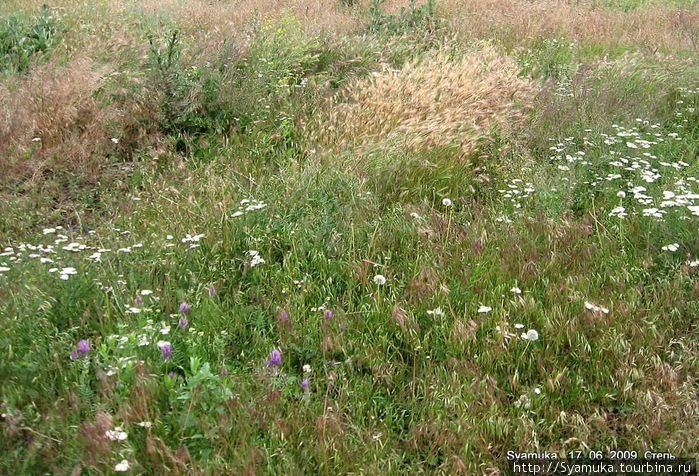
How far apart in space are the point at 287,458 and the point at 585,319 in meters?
1.76

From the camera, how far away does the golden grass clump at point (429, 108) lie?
5469 mm

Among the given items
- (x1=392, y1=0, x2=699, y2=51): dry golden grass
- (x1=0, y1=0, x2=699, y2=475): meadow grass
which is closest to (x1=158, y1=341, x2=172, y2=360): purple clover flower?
(x1=0, y1=0, x2=699, y2=475): meadow grass

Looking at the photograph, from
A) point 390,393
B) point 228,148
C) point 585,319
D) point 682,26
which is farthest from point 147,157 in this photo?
point 682,26

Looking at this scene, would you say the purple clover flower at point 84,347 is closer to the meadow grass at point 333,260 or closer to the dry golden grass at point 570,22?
the meadow grass at point 333,260

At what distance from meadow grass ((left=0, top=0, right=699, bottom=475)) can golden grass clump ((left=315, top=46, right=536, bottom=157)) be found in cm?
3

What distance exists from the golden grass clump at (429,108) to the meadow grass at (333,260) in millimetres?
32

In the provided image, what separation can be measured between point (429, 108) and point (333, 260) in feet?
7.84

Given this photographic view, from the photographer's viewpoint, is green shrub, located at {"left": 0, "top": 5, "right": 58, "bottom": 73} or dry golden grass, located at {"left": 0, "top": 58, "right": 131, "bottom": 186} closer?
dry golden grass, located at {"left": 0, "top": 58, "right": 131, "bottom": 186}

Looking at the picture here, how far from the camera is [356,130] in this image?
5758 millimetres

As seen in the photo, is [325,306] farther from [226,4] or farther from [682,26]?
[682,26]

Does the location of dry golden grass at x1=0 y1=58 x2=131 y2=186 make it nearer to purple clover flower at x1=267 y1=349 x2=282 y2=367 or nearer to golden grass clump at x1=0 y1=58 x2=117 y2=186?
golden grass clump at x1=0 y1=58 x2=117 y2=186

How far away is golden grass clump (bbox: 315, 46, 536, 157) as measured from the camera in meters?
5.47

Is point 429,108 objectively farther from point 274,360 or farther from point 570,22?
point 570,22

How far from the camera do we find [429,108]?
5.89 meters
